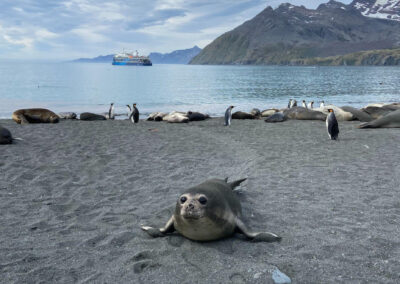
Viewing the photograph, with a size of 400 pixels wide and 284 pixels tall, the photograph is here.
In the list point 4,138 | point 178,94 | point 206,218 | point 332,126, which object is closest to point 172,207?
point 206,218

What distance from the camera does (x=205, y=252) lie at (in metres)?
Result: 3.98

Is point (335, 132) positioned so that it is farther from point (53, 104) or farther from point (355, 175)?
point (53, 104)

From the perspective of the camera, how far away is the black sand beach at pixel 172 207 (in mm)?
3656

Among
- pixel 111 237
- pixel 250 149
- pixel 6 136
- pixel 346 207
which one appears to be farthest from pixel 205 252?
pixel 6 136

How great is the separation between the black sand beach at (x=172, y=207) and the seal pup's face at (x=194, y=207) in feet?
1.63

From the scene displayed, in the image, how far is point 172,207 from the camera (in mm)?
5617

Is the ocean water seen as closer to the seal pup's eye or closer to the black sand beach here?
the black sand beach

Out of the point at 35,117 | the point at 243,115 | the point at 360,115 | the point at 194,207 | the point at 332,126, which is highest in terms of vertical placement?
the point at 194,207

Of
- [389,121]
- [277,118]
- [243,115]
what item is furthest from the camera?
[243,115]

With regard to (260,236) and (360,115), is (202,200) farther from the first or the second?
(360,115)

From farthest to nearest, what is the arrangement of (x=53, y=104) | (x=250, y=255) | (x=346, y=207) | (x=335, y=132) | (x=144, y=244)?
(x=53, y=104) → (x=335, y=132) → (x=346, y=207) → (x=144, y=244) → (x=250, y=255)

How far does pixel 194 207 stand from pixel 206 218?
0.21 m

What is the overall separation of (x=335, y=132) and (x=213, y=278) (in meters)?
10.2

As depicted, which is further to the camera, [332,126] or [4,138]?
[332,126]
